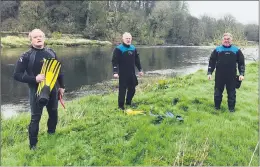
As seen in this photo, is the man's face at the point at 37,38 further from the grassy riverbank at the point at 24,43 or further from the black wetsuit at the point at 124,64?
the grassy riverbank at the point at 24,43

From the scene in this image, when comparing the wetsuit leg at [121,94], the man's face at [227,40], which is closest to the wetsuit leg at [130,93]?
the wetsuit leg at [121,94]

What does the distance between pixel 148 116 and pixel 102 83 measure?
12723 millimetres

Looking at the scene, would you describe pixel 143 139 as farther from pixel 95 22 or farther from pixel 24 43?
pixel 95 22

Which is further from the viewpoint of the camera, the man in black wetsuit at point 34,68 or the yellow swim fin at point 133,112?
the yellow swim fin at point 133,112

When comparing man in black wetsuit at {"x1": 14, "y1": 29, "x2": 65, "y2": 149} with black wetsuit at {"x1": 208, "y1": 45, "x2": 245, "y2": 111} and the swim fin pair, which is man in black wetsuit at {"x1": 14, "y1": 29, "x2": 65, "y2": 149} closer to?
the swim fin pair

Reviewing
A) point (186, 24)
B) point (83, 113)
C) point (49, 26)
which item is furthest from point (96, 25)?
point (83, 113)

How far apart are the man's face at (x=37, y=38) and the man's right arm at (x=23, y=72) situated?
11.7 inches

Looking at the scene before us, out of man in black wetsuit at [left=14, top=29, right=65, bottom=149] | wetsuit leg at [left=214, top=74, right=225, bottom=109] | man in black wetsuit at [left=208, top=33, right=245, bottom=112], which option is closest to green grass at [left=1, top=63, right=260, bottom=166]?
wetsuit leg at [left=214, top=74, right=225, bottom=109]

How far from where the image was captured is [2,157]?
A: 20.1 ft

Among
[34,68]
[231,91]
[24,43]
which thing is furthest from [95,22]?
[34,68]

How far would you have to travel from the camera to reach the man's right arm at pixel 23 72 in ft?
19.3

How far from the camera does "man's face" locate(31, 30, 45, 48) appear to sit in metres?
5.89

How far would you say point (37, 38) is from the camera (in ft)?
19.5

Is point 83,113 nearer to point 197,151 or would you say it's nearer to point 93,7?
point 197,151
